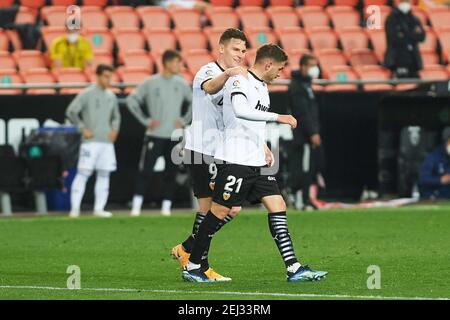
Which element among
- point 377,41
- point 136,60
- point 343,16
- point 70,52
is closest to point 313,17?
point 343,16

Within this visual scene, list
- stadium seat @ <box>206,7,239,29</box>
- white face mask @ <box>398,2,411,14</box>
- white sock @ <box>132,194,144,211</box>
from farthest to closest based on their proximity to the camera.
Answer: stadium seat @ <box>206,7,239,29</box>
white face mask @ <box>398,2,411,14</box>
white sock @ <box>132,194,144,211</box>

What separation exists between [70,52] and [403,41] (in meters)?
5.76

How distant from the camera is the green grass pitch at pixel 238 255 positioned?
11.3 m

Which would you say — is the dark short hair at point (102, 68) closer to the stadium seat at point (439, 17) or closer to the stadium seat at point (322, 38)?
the stadium seat at point (322, 38)

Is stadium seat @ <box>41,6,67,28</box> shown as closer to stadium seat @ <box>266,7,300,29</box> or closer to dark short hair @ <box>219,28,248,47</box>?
stadium seat @ <box>266,7,300,29</box>

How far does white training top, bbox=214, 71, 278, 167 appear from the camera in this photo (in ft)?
38.8

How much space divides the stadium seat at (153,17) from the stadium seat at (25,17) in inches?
80.4

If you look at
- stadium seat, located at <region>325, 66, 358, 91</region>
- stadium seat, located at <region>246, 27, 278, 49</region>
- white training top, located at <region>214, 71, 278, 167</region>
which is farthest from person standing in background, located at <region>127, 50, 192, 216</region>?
white training top, located at <region>214, 71, 278, 167</region>

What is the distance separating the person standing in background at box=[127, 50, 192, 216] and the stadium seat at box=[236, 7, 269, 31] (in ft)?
18.4

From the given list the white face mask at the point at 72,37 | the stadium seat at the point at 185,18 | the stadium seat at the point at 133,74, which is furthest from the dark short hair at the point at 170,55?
the stadium seat at the point at 185,18

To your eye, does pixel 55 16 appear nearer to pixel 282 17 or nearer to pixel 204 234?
pixel 282 17

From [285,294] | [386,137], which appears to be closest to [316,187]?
[386,137]
